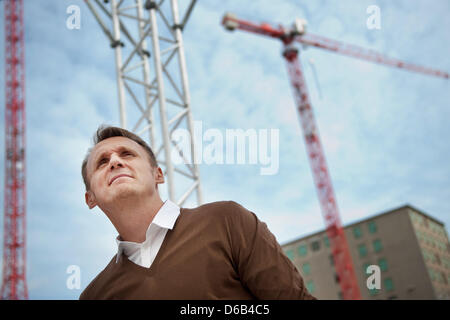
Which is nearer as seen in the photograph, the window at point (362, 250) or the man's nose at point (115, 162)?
the man's nose at point (115, 162)

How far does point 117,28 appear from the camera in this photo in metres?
5.53

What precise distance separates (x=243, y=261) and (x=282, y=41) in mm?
43363

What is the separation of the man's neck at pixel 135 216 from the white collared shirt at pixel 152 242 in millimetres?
47

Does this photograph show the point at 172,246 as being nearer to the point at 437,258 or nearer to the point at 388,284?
the point at 388,284

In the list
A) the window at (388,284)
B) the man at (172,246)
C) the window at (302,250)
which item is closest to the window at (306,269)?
the window at (302,250)

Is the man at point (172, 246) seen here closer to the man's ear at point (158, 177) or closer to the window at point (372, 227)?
the man's ear at point (158, 177)

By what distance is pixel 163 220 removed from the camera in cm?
153

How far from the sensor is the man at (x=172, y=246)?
133 centimetres

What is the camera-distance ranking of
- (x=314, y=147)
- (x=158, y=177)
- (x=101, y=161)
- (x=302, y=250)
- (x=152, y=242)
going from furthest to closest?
(x=302, y=250)
(x=314, y=147)
(x=158, y=177)
(x=101, y=161)
(x=152, y=242)

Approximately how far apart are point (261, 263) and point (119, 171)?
0.58 metres

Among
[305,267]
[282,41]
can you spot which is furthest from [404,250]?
Answer: [282,41]

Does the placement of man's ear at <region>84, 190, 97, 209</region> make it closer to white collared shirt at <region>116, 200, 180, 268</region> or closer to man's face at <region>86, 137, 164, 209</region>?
man's face at <region>86, 137, 164, 209</region>

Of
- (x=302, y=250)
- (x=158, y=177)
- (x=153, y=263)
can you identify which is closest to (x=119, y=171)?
(x=158, y=177)
